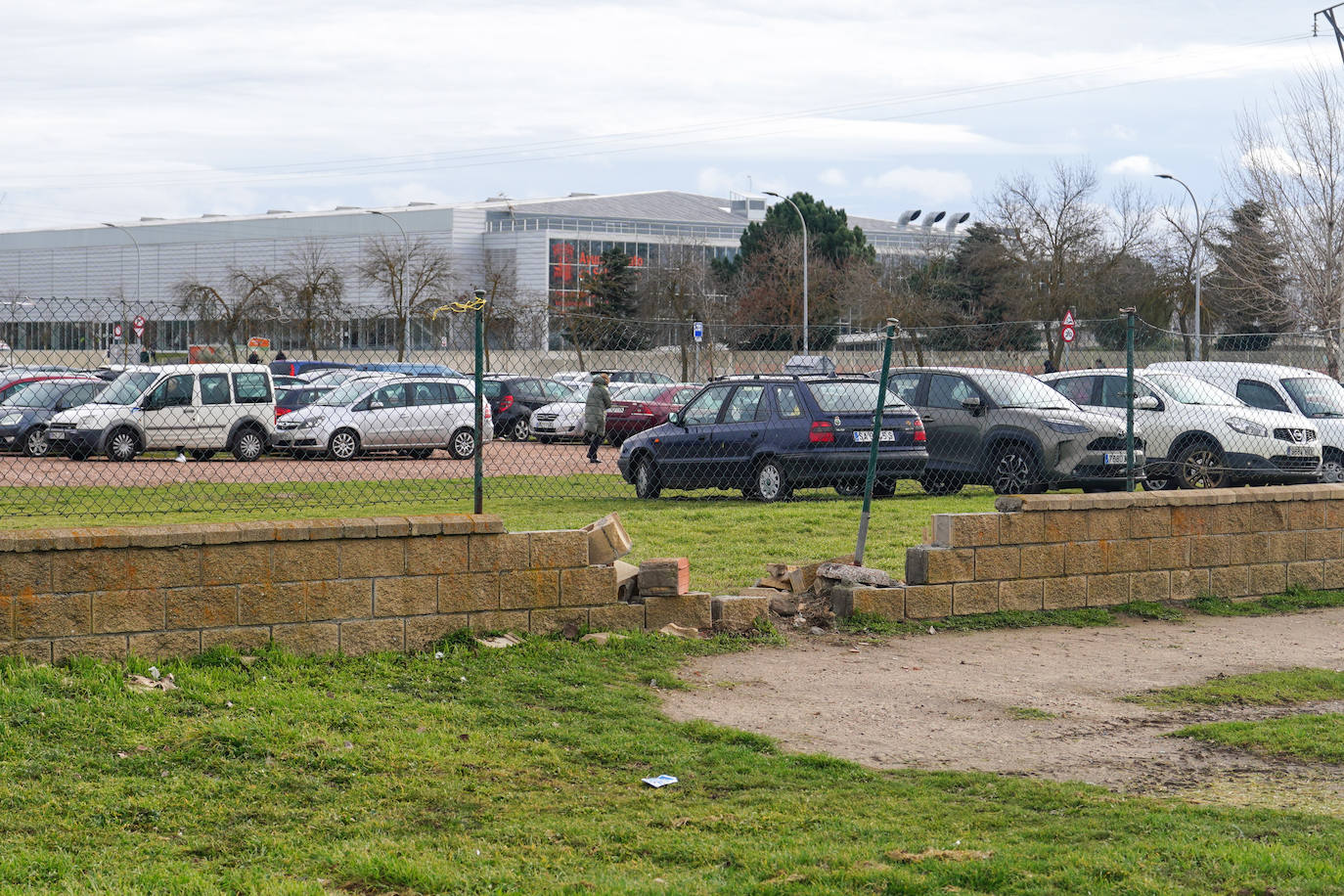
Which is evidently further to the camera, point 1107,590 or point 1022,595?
point 1107,590

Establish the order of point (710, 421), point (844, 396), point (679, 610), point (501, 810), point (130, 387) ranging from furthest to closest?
1. point (130, 387)
2. point (710, 421)
3. point (844, 396)
4. point (679, 610)
5. point (501, 810)

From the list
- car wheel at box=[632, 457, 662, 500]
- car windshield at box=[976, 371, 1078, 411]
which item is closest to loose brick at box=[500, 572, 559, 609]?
car wheel at box=[632, 457, 662, 500]

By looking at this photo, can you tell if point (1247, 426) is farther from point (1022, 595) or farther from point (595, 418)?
point (595, 418)

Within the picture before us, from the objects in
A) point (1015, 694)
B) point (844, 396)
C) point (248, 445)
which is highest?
point (844, 396)

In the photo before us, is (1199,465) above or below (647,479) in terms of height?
above

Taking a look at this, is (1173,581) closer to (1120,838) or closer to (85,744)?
(1120,838)

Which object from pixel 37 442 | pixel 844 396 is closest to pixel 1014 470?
pixel 844 396

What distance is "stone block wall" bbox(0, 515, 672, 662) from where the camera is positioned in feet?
22.5

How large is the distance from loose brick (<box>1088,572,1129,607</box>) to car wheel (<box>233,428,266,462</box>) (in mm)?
17255

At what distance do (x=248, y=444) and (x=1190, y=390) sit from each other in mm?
15085

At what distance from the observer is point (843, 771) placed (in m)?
5.94

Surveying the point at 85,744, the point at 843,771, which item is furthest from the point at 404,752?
the point at 843,771

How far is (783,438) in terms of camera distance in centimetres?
1631

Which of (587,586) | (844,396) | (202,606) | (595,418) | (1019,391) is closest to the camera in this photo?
(202,606)
